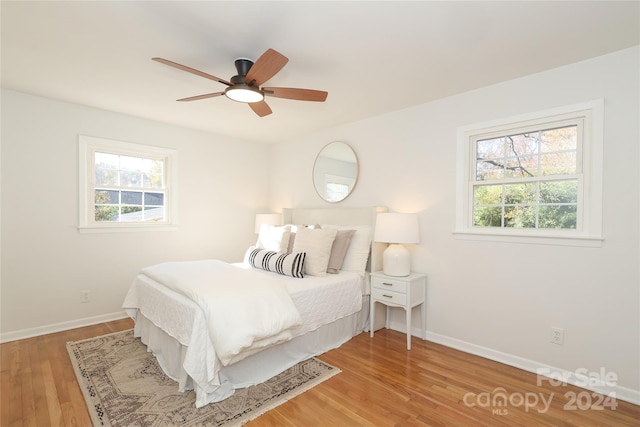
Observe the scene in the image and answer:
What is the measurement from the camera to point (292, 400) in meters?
2.09

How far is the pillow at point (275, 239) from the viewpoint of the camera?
3401mm

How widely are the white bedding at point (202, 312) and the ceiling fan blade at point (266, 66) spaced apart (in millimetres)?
1549

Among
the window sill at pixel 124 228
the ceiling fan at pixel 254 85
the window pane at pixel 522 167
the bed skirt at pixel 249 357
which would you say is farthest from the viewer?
the window sill at pixel 124 228

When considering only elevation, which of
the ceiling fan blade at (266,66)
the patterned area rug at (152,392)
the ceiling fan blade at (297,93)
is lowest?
the patterned area rug at (152,392)

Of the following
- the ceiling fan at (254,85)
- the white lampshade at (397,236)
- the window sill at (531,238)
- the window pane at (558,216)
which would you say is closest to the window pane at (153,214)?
the ceiling fan at (254,85)

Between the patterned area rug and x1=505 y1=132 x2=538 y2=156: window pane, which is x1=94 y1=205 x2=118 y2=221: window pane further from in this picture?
x1=505 y1=132 x2=538 y2=156: window pane

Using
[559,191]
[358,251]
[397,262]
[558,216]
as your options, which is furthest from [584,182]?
[358,251]

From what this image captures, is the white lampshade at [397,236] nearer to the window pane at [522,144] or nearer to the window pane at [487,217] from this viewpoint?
the window pane at [487,217]

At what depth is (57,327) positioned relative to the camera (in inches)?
129

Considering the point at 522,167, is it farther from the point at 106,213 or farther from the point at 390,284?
the point at 106,213

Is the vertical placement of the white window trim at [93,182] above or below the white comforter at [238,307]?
above

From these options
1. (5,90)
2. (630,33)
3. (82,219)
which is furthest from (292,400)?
(5,90)

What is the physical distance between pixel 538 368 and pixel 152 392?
298cm

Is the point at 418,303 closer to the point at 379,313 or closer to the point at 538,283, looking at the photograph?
the point at 379,313
